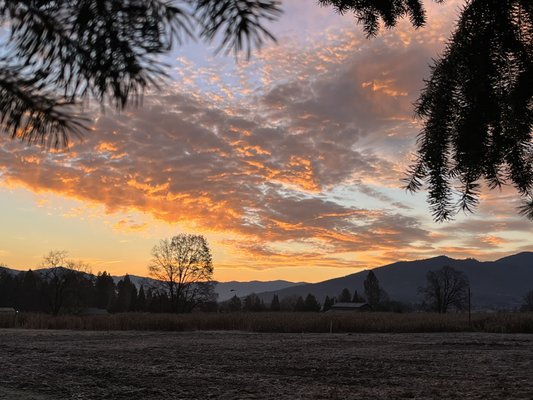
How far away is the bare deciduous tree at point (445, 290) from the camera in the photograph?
81.3m

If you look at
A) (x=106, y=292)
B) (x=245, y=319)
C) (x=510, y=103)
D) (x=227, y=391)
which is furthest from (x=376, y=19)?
(x=106, y=292)

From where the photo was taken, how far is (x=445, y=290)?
3211 inches

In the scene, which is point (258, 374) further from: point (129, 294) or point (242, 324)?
point (129, 294)

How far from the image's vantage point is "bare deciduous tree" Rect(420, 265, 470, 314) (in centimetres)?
8131

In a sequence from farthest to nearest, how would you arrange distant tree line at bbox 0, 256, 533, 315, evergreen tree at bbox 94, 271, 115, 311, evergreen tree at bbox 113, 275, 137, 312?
evergreen tree at bbox 94, 271, 115, 311
evergreen tree at bbox 113, 275, 137, 312
distant tree line at bbox 0, 256, 533, 315

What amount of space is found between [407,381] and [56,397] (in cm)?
580

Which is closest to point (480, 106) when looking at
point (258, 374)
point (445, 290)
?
point (258, 374)

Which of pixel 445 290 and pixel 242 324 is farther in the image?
pixel 445 290

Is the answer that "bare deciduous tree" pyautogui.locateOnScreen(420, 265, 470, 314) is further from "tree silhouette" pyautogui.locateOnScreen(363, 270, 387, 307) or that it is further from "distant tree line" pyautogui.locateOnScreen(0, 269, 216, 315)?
"distant tree line" pyautogui.locateOnScreen(0, 269, 216, 315)

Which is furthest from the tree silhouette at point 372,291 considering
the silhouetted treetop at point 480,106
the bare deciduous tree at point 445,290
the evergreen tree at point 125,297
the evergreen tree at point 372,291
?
the silhouetted treetop at point 480,106

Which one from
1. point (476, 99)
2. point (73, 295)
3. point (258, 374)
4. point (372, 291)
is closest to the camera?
point (476, 99)

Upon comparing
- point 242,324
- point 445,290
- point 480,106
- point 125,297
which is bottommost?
point 242,324

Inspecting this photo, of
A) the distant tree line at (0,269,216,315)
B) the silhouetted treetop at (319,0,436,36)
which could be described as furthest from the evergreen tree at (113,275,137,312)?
the silhouetted treetop at (319,0,436,36)

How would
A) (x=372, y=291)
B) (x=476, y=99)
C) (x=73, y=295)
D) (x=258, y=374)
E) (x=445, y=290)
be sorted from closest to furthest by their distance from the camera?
1. (x=476, y=99)
2. (x=258, y=374)
3. (x=73, y=295)
4. (x=445, y=290)
5. (x=372, y=291)
